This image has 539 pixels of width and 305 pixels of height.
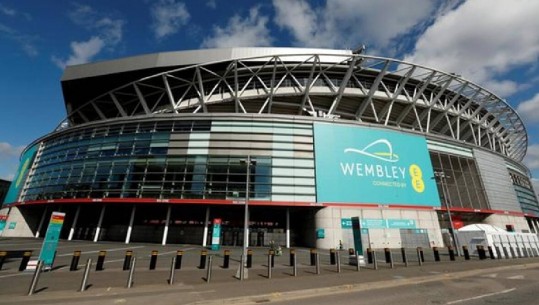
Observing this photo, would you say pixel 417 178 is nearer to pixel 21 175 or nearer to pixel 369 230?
pixel 369 230

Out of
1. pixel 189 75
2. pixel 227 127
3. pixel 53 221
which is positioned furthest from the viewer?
pixel 189 75

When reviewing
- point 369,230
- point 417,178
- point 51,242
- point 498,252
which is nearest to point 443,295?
point 51,242

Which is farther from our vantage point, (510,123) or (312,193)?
(510,123)

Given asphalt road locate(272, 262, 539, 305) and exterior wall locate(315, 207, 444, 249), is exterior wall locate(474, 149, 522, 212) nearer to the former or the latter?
exterior wall locate(315, 207, 444, 249)

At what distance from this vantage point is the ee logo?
33.1 meters

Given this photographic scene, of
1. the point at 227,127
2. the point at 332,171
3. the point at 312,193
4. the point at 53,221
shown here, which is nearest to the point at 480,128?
the point at 332,171

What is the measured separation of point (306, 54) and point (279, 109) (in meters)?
10.2

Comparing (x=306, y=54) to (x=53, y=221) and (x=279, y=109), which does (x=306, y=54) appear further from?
(x=53, y=221)

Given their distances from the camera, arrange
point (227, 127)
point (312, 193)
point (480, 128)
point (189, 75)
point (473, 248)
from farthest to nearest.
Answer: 1. point (480, 128)
2. point (189, 75)
3. point (227, 127)
4. point (312, 193)
5. point (473, 248)

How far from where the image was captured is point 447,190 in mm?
35656

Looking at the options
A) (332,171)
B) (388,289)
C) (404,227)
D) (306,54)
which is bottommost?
(388,289)

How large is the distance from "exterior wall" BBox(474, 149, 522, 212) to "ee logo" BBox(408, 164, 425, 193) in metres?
14.0

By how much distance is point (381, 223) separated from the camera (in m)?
29.7

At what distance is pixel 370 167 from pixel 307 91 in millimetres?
14282
